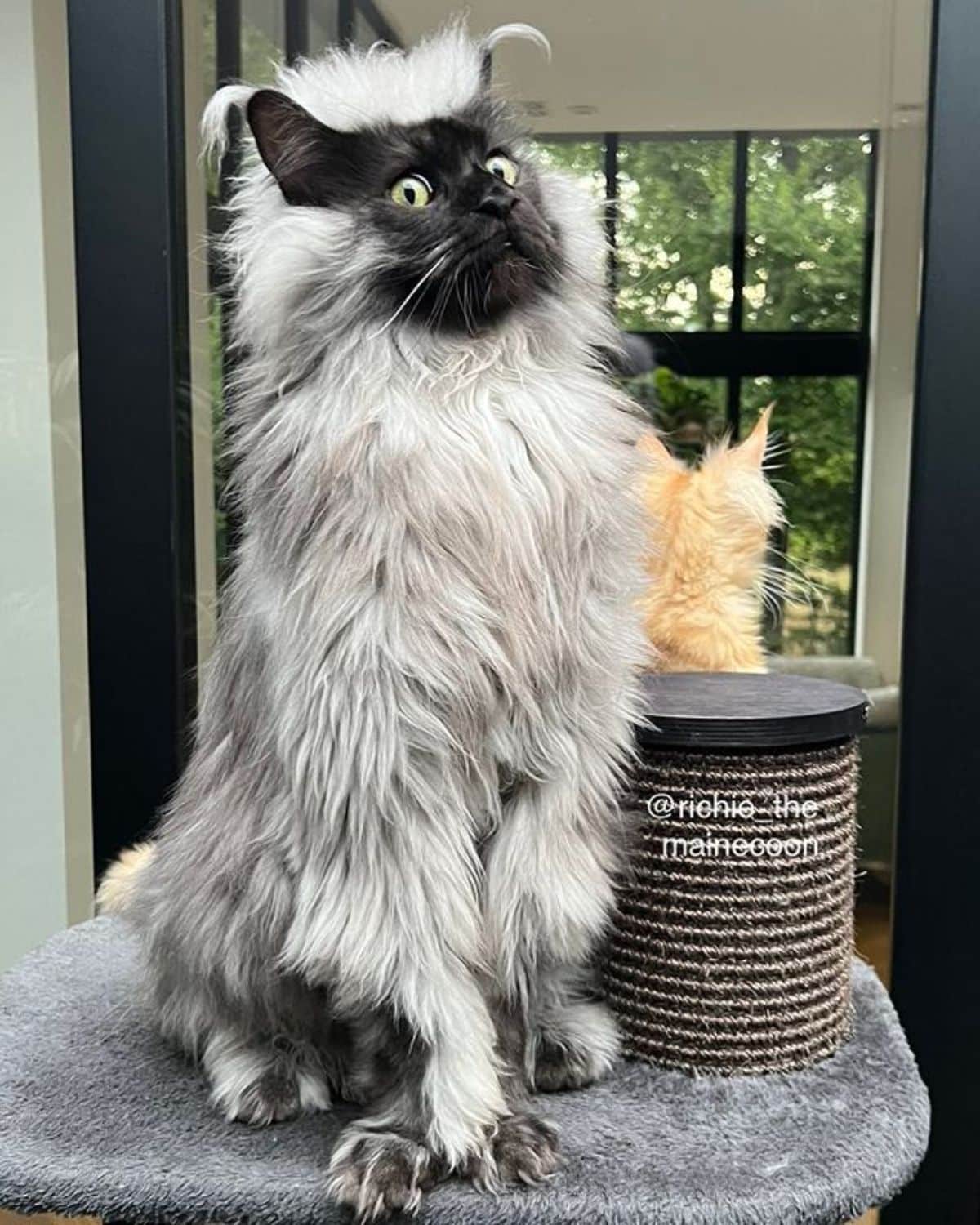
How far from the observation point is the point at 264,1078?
91cm

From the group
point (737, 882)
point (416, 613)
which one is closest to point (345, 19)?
point (416, 613)

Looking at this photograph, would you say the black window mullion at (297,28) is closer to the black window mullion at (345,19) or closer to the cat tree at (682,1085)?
the black window mullion at (345,19)

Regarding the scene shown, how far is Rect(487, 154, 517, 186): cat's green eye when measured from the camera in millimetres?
860

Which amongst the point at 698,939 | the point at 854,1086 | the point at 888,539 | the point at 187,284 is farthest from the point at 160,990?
the point at 888,539

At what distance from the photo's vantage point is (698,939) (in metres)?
0.96

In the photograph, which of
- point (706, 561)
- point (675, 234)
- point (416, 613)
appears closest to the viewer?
point (416, 613)

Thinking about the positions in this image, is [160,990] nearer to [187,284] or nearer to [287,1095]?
[287,1095]

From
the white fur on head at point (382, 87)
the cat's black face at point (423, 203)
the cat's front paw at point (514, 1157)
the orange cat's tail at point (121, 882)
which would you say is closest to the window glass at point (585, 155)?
the white fur on head at point (382, 87)

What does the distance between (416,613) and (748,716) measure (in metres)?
0.30

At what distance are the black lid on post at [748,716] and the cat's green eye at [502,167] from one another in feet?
1.35

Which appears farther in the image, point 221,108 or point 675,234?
point 675,234

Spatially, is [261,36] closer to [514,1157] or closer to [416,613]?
[416,613]

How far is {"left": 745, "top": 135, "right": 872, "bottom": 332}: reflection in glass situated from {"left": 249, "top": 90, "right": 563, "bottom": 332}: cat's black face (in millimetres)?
1022

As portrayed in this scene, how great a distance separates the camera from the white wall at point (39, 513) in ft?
5.11
